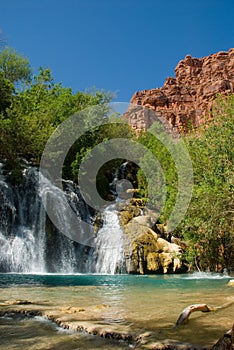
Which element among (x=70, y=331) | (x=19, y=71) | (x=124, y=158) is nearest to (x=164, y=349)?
(x=70, y=331)

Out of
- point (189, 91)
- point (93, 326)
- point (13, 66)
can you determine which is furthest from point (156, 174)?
point (189, 91)

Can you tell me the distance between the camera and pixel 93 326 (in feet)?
16.3

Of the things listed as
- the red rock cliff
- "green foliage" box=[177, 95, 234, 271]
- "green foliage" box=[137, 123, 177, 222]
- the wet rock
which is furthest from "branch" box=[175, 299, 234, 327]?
the red rock cliff

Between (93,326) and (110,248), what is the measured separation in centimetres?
1793

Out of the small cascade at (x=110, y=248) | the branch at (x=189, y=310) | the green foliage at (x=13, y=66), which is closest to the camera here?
the branch at (x=189, y=310)

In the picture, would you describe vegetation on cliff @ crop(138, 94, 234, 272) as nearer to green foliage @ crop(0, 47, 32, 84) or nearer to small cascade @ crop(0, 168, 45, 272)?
small cascade @ crop(0, 168, 45, 272)

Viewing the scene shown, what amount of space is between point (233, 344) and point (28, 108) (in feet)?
116

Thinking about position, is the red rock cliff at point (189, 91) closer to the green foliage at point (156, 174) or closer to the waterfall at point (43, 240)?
the green foliage at point (156, 174)

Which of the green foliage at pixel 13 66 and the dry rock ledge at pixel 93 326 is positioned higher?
the green foliage at pixel 13 66

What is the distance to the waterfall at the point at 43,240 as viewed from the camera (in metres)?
20.8

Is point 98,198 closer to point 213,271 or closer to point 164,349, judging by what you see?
point 213,271

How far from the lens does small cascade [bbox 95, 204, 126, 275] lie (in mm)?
21861

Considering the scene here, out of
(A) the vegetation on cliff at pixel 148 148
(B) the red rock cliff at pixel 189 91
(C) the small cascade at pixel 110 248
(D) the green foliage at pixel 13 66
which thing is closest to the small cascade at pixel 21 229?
(A) the vegetation on cliff at pixel 148 148

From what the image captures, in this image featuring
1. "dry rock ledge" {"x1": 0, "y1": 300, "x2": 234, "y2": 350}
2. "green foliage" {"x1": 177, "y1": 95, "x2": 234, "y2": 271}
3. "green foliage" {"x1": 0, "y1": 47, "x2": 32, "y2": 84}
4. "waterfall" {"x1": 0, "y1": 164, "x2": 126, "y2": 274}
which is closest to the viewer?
"dry rock ledge" {"x1": 0, "y1": 300, "x2": 234, "y2": 350}
